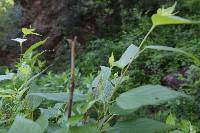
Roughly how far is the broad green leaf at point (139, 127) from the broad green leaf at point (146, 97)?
0.06 meters

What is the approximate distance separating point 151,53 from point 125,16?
1.66m

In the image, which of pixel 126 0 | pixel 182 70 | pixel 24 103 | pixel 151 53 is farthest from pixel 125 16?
pixel 24 103

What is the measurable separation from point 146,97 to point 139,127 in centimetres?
6

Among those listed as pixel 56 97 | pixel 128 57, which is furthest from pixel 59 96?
pixel 128 57

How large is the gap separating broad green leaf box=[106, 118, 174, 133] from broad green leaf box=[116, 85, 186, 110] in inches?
2.3

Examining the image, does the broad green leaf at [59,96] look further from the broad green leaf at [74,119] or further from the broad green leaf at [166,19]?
the broad green leaf at [166,19]

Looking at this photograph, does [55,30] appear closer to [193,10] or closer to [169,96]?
[193,10]

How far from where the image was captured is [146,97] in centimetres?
51

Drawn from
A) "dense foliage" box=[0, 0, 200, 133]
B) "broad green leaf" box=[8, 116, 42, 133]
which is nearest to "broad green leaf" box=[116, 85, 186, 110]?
"dense foliage" box=[0, 0, 200, 133]

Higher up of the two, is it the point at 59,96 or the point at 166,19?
the point at 166,19

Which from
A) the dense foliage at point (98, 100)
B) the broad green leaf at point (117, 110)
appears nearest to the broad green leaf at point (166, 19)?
the dense foliage at point (98, 100)

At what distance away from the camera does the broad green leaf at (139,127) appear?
55 centimetres

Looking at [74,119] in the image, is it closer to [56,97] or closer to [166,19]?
[56,97]

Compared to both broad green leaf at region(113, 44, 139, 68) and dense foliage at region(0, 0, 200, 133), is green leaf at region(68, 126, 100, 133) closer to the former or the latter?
dense foliage at region(0, 0, 200, 133)
